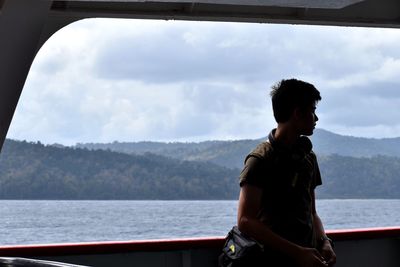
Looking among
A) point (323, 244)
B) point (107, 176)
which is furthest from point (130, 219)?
point (323, 244)

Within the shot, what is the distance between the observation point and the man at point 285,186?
2547 millimetres

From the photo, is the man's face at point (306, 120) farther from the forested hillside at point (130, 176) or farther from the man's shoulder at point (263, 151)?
the forested hillside at point (130, 176)

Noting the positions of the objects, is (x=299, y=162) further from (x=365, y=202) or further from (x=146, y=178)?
(x=365, y=202)

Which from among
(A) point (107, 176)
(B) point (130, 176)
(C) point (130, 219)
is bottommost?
(C) point (130, 219)

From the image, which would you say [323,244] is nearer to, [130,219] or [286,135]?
[286,135]

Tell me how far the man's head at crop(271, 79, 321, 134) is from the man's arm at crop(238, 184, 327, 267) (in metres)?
0.31

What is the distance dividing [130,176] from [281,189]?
6551cm

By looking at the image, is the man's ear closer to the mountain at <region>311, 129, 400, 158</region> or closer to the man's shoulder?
the man's shoulder

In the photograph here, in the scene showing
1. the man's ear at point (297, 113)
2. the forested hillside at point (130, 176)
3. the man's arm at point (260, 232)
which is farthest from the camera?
the forested hillside at point (130, 176)

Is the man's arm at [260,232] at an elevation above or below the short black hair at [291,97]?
below

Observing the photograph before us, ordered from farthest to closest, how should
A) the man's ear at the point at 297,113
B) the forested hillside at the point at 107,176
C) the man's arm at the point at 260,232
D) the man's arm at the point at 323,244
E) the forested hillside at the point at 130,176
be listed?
1. the forested hillside at the point at 130,176
2. the forested hillside at the point at 107,176
3. the man's arm at the point at 323,244
4. the man's ear at the point at 297,113
5. the man's arm at the point at 260,232

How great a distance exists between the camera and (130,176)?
67.7 metres

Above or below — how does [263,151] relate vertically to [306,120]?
below

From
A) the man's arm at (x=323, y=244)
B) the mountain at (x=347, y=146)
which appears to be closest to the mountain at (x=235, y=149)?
the mountain at (x=347, y=146)
